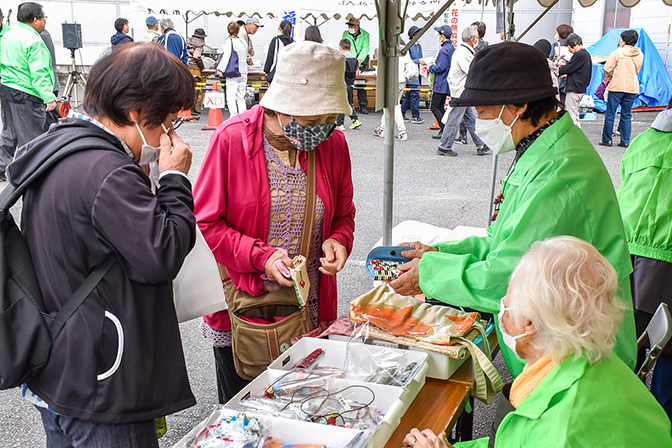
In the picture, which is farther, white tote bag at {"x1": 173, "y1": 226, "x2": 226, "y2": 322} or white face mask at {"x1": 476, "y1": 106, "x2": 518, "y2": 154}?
white face mask at {"x1": 476, "y1": 106, "x2": 518, "y2": 154}

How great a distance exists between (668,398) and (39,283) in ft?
9.13

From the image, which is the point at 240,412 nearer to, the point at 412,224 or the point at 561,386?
the point at 561,386

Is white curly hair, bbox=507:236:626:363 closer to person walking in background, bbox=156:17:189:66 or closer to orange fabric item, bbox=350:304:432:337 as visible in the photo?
orange fabric item, bbox=350:304:432:337

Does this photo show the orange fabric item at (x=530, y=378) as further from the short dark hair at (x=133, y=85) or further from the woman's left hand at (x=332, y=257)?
the short dark hair at (x=133, y=85)

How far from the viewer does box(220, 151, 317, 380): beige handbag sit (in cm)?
242

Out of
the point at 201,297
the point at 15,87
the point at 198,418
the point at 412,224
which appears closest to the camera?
the point at 201,297

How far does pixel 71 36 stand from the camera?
13.0 meters

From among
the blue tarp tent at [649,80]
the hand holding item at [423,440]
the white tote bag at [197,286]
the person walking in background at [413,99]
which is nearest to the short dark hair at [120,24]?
the person walking in background at [413,99]

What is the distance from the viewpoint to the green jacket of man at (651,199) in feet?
9.64

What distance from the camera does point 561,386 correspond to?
1.60 meters

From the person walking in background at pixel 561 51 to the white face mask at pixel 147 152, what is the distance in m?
10.4

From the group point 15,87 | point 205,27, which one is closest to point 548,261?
point 15,87

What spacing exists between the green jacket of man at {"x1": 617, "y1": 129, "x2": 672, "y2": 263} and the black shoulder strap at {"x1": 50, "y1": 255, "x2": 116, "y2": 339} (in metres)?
2.35

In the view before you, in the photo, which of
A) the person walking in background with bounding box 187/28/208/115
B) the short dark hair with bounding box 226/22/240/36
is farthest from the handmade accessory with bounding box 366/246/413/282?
the person walking in background with bounding box 187/28/208/115
